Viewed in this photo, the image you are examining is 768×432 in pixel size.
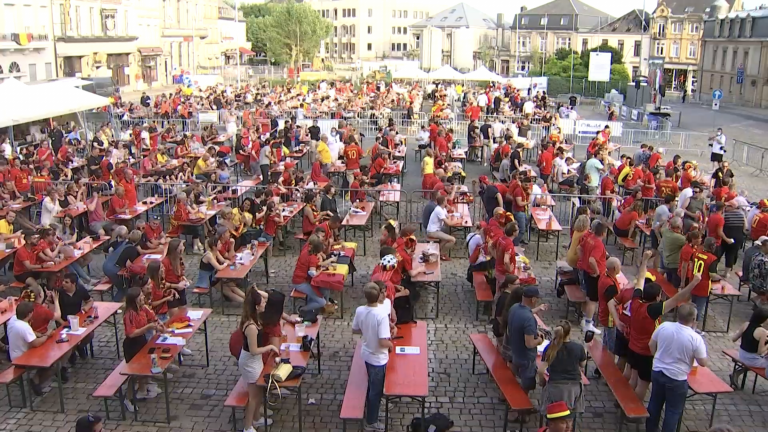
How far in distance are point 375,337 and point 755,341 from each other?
16.5 ft

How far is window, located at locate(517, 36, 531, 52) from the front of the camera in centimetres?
9101

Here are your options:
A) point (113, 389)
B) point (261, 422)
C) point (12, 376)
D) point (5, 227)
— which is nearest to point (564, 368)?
point (261, 422)

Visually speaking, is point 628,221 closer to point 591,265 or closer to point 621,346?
point 591,265

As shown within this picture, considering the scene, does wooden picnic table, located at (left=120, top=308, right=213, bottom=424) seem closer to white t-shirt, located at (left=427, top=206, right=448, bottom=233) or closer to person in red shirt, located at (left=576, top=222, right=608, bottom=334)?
white t-shirt, located at (left=427, top=206, right=448, bottom=233)

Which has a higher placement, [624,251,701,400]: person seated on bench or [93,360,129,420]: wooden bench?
[624,251,701,400]: person seated on bench

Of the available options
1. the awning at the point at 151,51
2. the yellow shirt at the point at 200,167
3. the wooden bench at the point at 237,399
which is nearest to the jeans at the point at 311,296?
the wooden bench at the point at 237,399

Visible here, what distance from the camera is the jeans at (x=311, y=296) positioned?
10703 millimetres

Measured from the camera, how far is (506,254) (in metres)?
10.5

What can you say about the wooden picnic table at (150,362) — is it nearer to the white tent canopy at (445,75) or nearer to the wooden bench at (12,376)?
the wooden bench at (12,376)

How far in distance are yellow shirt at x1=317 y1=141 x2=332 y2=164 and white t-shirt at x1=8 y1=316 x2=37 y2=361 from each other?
37.1 ft

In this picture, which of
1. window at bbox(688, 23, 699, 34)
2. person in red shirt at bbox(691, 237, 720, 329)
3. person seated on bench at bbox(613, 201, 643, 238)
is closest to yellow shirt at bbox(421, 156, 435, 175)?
person seated on bench at bbox(613, 201, 643, 238)

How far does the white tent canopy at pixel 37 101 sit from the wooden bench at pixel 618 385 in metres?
16.9

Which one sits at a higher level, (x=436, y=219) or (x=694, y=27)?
(x=694, y=27)

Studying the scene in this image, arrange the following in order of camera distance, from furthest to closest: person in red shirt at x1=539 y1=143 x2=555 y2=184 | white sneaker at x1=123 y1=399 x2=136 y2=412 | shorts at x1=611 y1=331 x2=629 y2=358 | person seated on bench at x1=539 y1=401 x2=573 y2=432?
person in red shirt at x1=539 y1=143 x2=555 y2=184 < shorts at x1=611 y1=331 x2=629 y2=358 < white sneaker at x1=123 y1=399 x2=136 y2=412 < person seated on bench at x1=539 y1=401 x2=573 y2=432
